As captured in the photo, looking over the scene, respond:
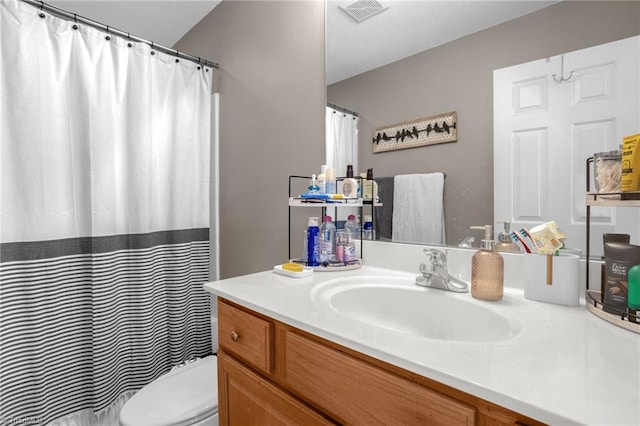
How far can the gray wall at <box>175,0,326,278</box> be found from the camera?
1.54 metres

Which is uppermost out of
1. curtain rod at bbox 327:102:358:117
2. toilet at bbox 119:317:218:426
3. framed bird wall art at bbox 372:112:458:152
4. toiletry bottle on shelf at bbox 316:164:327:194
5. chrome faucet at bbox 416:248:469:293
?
curtain rod at bbox 327:102:358:117

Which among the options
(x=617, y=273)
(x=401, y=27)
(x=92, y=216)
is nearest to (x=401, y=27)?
(x=401, y=27)

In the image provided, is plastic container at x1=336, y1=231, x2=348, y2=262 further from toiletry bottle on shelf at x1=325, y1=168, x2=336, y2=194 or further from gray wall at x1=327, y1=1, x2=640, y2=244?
gray wall at x1=327, y1=1, x2=640, y2=244

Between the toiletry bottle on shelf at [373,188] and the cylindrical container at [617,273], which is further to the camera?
the toiletry bottle on shelf at [373,188]

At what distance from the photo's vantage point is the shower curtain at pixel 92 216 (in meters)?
1.34

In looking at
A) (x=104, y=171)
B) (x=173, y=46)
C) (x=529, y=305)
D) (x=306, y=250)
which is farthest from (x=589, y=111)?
(x=173, y=46)

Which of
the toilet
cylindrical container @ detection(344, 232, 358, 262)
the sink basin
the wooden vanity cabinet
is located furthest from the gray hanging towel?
the toilet

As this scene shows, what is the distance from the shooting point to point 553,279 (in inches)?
32.1

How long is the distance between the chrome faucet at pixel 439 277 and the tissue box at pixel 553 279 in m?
0.16

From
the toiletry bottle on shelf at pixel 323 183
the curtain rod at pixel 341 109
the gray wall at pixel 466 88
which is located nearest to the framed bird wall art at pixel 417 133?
the gray wall at pixel 466 88

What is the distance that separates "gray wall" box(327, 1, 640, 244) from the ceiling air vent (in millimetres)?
238

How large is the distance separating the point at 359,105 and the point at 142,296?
1482mm

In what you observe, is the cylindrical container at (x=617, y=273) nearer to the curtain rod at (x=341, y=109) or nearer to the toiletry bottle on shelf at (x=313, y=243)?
the toiletry bottle on shelf at (x=313, y=243)

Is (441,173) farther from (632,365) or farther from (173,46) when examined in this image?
(173,46)
